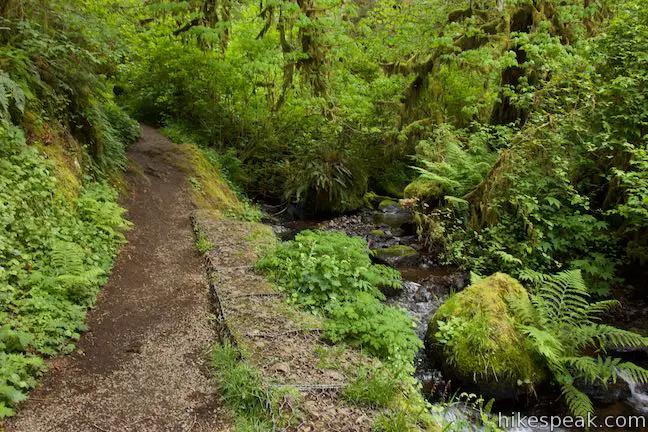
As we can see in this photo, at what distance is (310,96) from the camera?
42.0 feet

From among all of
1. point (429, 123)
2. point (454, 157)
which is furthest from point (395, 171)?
point (454, 157)

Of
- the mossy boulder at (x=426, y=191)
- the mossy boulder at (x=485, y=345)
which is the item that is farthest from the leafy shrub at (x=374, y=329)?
the mossy boulder at (x=426, y=191)

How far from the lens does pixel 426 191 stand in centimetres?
1153

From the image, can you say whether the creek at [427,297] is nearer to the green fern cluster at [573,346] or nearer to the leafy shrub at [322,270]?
the green fern cluster at [573,346]

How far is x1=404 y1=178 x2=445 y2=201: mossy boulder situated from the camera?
11320 mm

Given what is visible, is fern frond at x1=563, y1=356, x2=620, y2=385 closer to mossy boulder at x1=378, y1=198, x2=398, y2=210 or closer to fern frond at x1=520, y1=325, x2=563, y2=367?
fern frond at x1=520, y1=325, x2=563, y2=367

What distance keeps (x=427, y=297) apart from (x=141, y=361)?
5.33 metres

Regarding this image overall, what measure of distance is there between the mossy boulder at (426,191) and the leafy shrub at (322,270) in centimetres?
551

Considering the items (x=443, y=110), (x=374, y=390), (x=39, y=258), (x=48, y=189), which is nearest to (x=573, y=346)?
(x=374, y=390)

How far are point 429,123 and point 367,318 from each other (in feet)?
36.5

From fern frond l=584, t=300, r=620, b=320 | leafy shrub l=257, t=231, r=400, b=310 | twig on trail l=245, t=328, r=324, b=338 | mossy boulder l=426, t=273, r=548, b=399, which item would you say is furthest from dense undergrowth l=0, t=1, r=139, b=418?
fern frond l=584, t=300, r=620, b=320

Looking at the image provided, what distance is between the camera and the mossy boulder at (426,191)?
11320 millimetres

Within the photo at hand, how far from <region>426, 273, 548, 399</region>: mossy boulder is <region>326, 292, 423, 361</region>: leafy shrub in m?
1.22

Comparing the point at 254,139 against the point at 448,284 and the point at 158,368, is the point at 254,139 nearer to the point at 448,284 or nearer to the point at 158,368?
the point at 448,284
